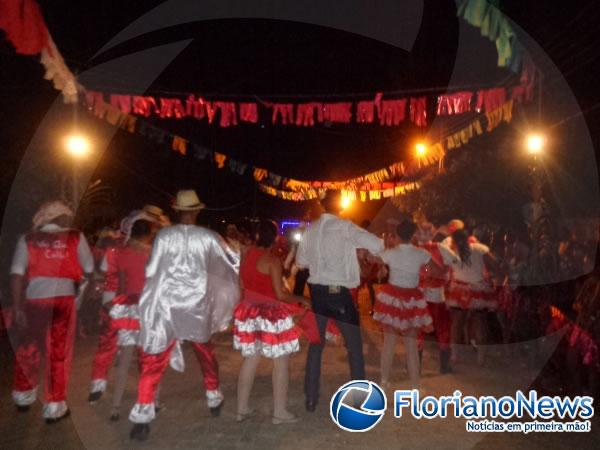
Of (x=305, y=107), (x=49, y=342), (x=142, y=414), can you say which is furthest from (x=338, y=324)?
(x=305, y=107)

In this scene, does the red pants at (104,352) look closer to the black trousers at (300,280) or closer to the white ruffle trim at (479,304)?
the black trousers at (300,280)

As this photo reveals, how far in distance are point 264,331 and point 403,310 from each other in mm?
1686

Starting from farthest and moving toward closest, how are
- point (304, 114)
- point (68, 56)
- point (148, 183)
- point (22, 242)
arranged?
1. point (148, 183)
2. point (304, 114)
3. point (68, 56)
4. point (22, 242)

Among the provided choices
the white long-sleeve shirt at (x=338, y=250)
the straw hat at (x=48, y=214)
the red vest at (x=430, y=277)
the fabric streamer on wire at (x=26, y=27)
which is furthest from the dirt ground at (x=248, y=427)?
the fabric streamer on wire at (x=26, y=27)

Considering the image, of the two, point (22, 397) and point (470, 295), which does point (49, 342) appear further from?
point (470, 295)

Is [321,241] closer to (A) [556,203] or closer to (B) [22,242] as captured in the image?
(B) [22,242]

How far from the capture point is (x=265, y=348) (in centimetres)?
406

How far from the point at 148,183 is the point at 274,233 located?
1394 centimetres

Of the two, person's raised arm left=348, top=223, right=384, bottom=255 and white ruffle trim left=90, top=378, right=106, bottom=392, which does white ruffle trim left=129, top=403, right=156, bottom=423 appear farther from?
person's raised arm left=348, top=223, right=384, bottom=255

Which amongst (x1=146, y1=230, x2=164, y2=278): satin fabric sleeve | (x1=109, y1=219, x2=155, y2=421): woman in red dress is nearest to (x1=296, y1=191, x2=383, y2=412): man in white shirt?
(x1=146, y1=230, x2=164, y2=278): satin fabric sleeve

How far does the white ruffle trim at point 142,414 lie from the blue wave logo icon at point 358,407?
1603 millimetres

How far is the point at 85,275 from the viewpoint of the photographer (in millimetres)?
4527

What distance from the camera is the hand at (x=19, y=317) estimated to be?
4120mm

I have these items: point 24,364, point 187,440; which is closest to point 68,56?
point 24,364
